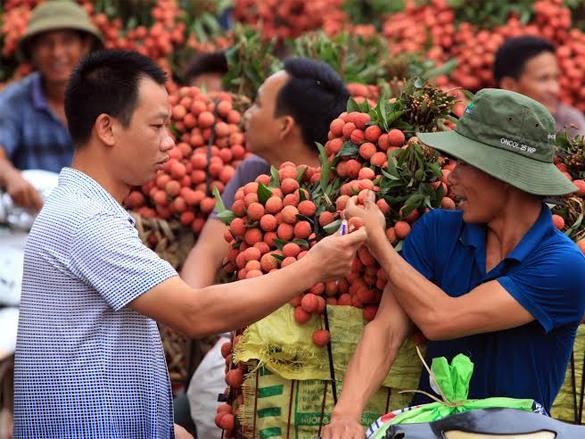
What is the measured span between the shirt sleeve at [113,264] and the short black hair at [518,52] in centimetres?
359

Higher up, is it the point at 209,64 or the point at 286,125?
the point at 209,64

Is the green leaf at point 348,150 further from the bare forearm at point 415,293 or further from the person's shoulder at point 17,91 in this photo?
the person's shoulder at point 17,91

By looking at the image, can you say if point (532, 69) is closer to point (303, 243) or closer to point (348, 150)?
point (348, 150)

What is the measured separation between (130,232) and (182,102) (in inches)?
78.0

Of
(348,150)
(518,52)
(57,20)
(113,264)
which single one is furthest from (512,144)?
(57,20)

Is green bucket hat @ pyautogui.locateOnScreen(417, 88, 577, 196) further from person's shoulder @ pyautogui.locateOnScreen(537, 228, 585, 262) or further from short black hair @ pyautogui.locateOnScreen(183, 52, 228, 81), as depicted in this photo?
short black hair @ pyautogui.locateOnScreen(183, 52, 228, 81)

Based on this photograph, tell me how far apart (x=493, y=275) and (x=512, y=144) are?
12.9 inches

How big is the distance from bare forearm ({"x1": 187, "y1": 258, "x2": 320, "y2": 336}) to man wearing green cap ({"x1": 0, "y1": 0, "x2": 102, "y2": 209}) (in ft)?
8.57

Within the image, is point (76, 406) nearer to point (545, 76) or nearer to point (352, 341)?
point (352, 341)

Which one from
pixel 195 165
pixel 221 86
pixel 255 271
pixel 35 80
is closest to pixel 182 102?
pixel 195 165

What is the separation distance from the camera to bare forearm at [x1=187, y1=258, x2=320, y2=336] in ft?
8.43

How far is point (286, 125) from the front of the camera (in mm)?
4098

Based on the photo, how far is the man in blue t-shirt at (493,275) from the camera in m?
2.65

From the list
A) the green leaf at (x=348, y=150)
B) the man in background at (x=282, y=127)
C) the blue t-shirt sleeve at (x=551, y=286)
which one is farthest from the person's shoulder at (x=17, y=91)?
the blue t-shirt sleeve at (x=551, y=286)
